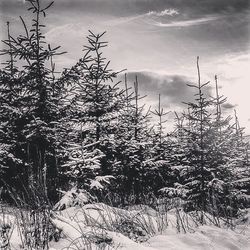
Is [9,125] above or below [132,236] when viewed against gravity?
above

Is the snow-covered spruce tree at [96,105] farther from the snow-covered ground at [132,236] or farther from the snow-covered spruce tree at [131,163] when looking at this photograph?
the snow-covered ground at [132,236]

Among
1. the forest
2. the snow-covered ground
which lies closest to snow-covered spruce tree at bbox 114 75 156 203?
the forest

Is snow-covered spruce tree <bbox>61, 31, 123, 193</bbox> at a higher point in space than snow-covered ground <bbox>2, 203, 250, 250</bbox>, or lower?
higher

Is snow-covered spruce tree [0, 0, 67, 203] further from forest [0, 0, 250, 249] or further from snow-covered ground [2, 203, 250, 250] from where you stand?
snow-covered ground [2, 203, 250, 250]

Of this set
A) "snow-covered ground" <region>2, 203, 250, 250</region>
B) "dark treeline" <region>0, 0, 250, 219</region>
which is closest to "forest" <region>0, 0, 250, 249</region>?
"dark treeline" <region>0, 0, 250, 219</region>

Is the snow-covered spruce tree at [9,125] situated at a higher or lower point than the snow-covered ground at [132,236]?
higher

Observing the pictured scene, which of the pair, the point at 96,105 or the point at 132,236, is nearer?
the point at 132,236

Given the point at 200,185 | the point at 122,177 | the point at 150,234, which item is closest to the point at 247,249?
the point at 150,234

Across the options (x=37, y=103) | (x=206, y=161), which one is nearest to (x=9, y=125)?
(x=37, y=103)

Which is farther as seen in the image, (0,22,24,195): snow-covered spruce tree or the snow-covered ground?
(0,22,24,195): snow-covered spruce tree

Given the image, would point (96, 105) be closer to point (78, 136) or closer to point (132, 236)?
point (78, 136)

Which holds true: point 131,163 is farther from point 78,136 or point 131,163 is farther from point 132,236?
point 132,236

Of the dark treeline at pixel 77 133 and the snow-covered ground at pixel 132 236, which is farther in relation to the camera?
the dark treeline at pixel 77 133

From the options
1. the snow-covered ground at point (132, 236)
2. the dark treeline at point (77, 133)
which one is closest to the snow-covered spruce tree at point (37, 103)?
the dark treeline at point (77, 133)
